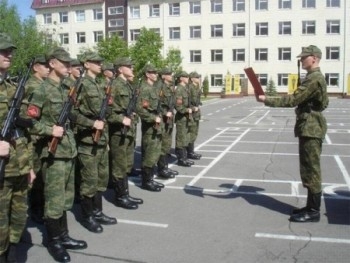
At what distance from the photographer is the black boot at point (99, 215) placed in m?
5.99

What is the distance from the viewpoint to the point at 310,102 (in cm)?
605

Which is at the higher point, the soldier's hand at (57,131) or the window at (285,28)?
the window at (285,28)

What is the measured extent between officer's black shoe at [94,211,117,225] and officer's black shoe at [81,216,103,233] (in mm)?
159

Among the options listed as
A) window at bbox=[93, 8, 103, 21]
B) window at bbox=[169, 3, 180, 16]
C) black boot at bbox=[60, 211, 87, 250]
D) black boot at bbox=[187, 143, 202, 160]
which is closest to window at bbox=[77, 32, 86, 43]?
window at bbox=[93, 8, 103, 21]

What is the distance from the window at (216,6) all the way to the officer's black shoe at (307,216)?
4747cm

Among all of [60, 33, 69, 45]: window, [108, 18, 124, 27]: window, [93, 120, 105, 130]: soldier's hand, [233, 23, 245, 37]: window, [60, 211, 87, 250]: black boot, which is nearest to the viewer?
[60, 211, 87, 250]: black boot

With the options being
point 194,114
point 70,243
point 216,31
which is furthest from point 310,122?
point 216,31

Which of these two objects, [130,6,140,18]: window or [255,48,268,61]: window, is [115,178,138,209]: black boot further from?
[130,6,140,18]: window

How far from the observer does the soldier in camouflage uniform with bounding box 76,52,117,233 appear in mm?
5672

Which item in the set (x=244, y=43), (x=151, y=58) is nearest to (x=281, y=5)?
(x=244, y=43)

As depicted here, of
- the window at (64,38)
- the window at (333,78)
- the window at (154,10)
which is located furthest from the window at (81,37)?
the window at (333,78)

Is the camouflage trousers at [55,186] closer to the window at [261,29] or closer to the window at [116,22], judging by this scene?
the window at [261,29]

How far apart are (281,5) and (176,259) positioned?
157ft

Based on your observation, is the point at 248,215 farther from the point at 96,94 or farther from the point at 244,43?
the point at 244,43
